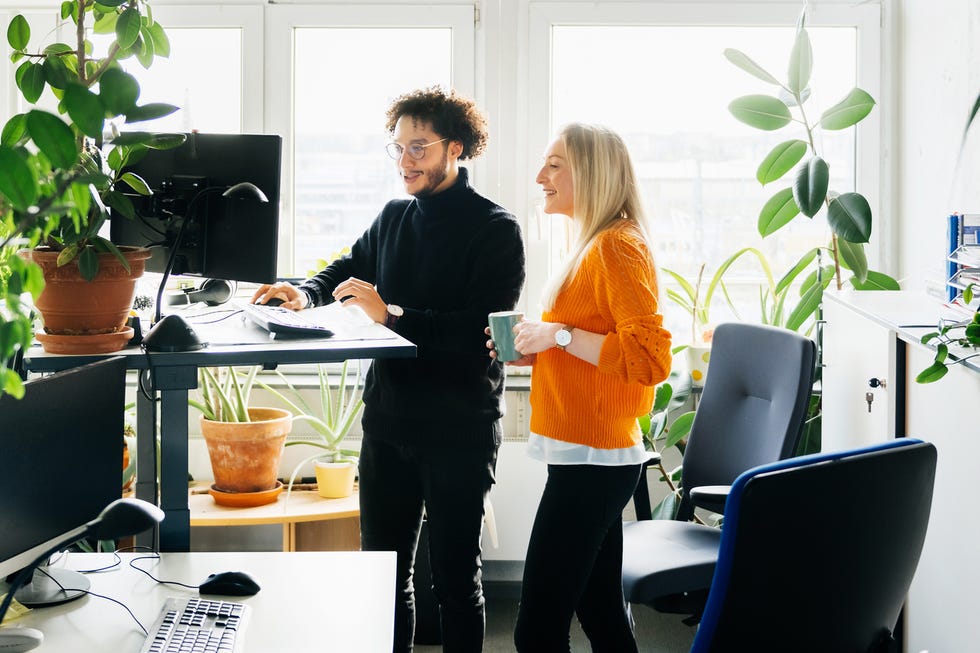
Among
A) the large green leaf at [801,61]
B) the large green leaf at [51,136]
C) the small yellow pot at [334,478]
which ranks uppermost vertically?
the large green leaf at [801,61]

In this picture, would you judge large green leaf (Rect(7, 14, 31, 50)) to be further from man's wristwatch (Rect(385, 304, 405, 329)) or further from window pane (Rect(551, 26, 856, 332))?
window pane (Rect(551, 26, 856, 332))

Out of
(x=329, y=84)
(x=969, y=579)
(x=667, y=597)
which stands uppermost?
(x=329, y=84)

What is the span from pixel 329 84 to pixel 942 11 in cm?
203

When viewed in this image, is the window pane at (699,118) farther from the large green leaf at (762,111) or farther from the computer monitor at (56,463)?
the computer monitor at (56,463)

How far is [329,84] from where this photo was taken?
351 centimetres

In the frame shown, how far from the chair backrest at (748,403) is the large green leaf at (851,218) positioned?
0.55 meters

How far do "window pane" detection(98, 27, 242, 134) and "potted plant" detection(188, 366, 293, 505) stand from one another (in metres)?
1.00

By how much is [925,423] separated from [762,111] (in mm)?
1377

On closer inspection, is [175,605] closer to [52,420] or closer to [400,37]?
[52,420]

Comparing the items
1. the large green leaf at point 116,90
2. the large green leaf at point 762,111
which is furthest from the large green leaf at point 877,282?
the large green leaf at point 116,90

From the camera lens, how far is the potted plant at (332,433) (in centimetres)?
316

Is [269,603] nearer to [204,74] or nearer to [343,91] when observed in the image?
[343,91]

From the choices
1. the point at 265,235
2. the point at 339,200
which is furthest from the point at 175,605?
the point at 339,200

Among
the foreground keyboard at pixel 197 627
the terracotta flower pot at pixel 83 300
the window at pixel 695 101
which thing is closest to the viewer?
the foreground keyboard at pixel 197 627
